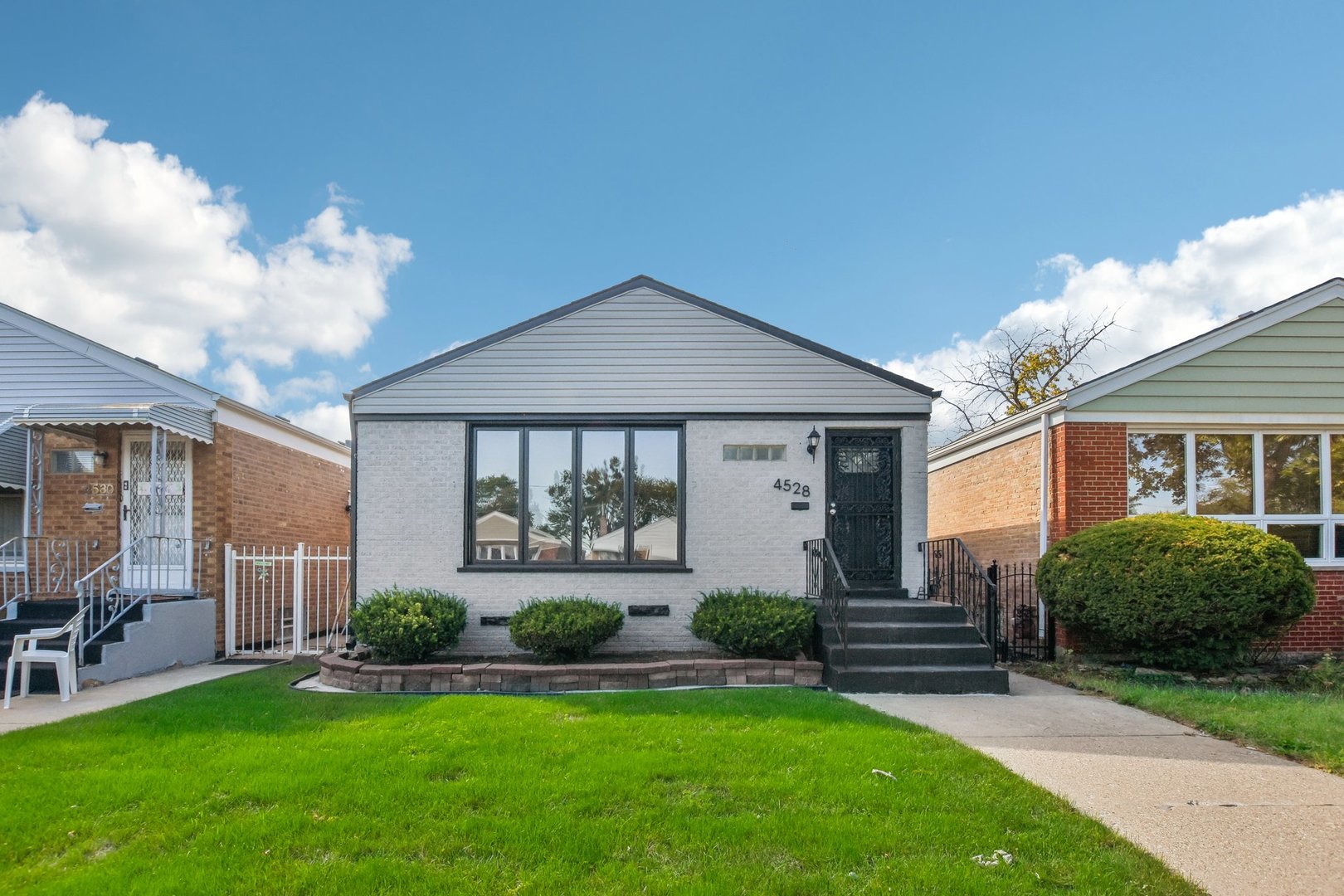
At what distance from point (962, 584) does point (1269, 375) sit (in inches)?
203

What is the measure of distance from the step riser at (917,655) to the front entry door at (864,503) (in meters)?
1.40

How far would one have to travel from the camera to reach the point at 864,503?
30.4ft

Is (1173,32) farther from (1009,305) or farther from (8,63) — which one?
(8,63)

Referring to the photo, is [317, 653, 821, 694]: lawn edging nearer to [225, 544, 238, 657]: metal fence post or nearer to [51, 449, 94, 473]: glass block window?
[225, 544, 238, 657]: metal fence post

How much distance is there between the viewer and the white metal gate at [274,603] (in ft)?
33.0

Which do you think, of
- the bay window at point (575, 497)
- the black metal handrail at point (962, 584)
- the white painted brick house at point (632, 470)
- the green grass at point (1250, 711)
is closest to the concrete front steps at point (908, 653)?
the black metal handrail at point (962, 584)

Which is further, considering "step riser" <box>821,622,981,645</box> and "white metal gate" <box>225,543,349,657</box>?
"white metal gate" <box>225,543,349,657</box>

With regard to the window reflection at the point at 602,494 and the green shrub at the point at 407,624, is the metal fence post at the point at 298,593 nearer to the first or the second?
the green shrub at the point at 407,624

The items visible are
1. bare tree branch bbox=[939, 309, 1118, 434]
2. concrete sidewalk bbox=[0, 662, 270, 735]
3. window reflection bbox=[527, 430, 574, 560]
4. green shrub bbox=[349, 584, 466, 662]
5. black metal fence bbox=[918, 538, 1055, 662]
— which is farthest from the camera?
bare tree branch bbox=[939, 309, 1118, 434]

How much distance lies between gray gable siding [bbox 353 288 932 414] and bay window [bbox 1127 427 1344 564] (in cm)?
347

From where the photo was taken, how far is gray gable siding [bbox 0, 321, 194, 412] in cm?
1033

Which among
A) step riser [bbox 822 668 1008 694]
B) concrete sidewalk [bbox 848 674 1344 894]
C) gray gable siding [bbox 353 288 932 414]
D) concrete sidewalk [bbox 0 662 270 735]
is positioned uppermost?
gray gable siding [bbox 353 288 932 414]

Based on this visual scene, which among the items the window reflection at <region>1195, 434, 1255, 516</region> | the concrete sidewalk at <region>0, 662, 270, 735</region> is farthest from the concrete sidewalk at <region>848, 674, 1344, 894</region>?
the concrete sidewalk at <region>0, 662, 270, 735</region>

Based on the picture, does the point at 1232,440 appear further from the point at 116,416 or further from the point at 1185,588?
the point at 116,416
